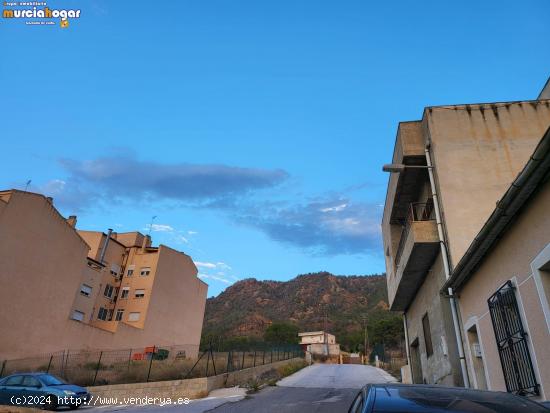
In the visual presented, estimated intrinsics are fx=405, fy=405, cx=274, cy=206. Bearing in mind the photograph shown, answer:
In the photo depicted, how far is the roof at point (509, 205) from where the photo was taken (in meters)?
5.34

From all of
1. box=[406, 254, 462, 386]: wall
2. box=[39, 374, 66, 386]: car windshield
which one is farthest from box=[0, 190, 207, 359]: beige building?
box=[406, 254, 462, 386]: wall

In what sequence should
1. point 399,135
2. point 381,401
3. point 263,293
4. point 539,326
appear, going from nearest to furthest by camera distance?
point 381,401 < point 539,326 < point 399,135 < point 263,293

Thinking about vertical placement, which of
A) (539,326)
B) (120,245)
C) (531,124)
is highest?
(120,245)

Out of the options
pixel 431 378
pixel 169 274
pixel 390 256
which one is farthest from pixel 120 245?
pixel 431 378

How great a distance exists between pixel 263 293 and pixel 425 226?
11764 centimetres

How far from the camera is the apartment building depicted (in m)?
10.5

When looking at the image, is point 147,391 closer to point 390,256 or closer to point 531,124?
point 390,256

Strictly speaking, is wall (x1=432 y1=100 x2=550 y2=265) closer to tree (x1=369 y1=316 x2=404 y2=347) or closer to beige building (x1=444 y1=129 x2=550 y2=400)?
beige building (x1=444 y1=129 x2=550 y2=400)

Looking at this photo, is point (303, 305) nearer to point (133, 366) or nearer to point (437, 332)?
A: point (133, 366)

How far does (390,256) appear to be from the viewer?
690 inches

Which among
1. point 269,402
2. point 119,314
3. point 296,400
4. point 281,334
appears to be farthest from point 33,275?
point 281,334

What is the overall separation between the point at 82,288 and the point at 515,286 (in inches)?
1465

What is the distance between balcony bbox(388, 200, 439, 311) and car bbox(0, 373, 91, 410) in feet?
41.0

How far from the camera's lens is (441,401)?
2.52m
